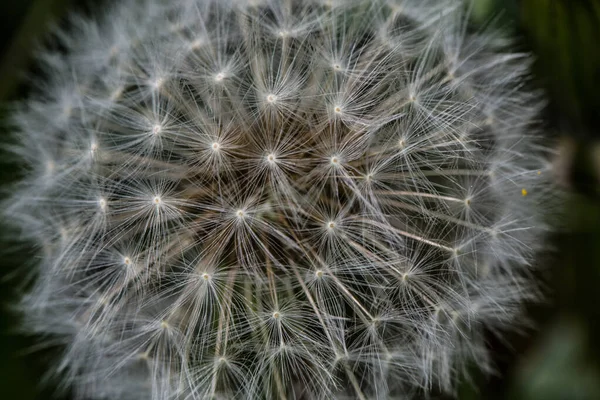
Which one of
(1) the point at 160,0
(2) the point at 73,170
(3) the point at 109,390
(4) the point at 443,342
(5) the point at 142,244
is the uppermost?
(1) the point at 160,0

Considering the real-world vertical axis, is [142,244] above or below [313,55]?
below

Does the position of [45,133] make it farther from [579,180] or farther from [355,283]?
[579,180]

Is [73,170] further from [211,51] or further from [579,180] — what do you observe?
[579,180]

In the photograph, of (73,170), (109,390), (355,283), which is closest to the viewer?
(355,283)

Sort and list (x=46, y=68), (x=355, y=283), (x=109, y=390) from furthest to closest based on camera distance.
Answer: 1. (x=46, y=68)
2. (x=109, y=390)
3. (x=355, y=283)

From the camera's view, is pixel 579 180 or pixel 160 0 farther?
pixel 579 180

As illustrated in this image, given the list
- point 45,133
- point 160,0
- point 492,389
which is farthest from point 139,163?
point 492,389
